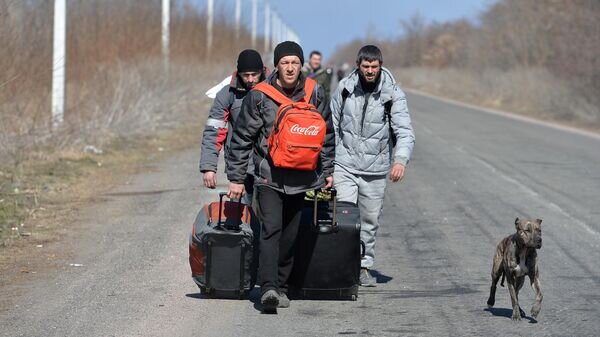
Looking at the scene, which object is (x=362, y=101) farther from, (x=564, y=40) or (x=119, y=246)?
(x=564, y=40)

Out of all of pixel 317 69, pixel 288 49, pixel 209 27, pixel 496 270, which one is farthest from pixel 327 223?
pixel 209 27

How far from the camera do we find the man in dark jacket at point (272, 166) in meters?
7.74

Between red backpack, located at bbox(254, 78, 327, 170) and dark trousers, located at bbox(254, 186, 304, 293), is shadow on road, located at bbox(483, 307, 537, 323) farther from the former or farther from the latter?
red backpack, located at bbox(254, 78, 327, 170)

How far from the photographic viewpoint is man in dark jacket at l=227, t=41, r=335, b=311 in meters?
7.74

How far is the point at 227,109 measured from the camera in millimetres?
8375

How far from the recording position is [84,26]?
2338 cm

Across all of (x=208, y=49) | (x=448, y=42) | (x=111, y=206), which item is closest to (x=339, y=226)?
(x=111, y=206)

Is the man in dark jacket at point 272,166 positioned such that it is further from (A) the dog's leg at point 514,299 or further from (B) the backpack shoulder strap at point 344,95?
(A) the dog's leg at point 514,299

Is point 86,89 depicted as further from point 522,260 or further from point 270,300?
point 522,260

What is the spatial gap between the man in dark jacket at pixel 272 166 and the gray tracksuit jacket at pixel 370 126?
0.77 meters

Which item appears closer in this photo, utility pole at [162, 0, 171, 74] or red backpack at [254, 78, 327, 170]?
red backpack at [254, 78, 327, 170]

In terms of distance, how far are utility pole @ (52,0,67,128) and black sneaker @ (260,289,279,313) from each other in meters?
12.4

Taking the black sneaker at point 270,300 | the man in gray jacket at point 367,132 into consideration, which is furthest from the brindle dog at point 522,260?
the black sneaker at point 270,300

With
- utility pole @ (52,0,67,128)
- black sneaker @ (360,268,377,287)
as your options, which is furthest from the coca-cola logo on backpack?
utility pole @ (52,0,67,128)
